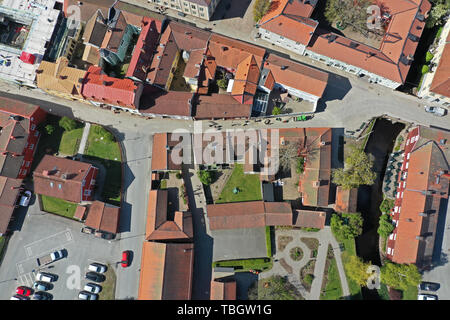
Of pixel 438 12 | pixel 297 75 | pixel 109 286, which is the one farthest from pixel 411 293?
pixel 109 286

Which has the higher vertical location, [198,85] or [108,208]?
[198,85]

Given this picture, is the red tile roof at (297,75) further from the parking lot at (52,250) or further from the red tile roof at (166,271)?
the parking lot at (52,250)

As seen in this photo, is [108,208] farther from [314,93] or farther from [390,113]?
[390,113]

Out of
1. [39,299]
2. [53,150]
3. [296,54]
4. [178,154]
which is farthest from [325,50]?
[39,299]

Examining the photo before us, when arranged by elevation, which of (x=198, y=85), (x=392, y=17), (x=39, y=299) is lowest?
(x=39, y=299)

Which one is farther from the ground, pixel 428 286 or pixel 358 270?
pixel 428 286

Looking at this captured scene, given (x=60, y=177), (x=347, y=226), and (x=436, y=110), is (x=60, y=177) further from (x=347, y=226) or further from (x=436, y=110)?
(x=436, y=110)

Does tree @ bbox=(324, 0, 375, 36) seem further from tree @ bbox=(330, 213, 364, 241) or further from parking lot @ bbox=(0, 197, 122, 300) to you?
parking lot @ bbox=(0, 197, 122, 300)
